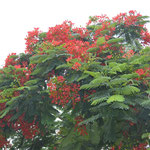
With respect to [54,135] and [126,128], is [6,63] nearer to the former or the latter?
[54,135]

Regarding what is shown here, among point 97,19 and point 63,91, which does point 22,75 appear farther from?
point 97,19

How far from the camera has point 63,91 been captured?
20.4ft

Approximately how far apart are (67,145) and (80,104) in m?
2.94

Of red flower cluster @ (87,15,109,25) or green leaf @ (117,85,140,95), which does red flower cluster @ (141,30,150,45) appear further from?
green leaf @ (117,85,140,95)

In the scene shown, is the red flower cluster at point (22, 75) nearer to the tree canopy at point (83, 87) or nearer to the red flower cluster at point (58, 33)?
the tree canopy at point (83, 87)

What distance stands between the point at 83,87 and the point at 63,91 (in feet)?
4.60

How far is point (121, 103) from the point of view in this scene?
4.30m

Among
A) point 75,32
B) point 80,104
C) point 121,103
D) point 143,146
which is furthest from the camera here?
point 75,32

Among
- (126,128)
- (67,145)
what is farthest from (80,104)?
(67,145)

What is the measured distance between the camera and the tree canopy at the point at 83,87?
5.02 meters

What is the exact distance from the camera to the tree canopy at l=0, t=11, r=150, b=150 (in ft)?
16.5

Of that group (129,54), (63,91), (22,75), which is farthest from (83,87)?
(22,75)

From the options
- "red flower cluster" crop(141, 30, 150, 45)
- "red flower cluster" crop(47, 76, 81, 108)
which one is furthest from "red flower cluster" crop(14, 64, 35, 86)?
"red flower cluster" crop(141, 30, 150, 45)

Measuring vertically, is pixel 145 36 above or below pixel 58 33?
below
